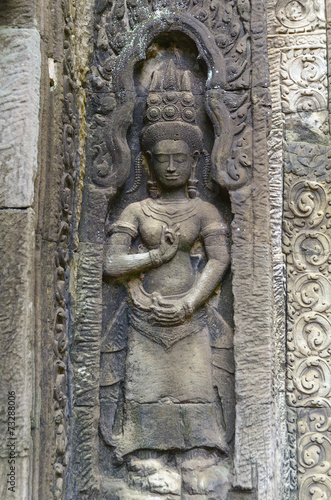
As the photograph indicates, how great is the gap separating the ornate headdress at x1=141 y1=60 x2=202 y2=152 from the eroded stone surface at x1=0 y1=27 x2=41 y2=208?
902mm

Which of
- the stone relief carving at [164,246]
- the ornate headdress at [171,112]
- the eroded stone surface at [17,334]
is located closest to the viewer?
the eroded stone surface at [17,334]

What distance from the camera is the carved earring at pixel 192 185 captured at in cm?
428

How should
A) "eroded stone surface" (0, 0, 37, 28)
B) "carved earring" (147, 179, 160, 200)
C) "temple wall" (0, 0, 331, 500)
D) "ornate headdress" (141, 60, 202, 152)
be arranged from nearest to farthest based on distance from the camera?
"temple wall" (0, 0, 331, 500)
"eroded stone surface" (0, 0, 37, 28)
"ornate headdress" (141, 60, 202, 152)
"carved earring" (147, 179, 160, 200)

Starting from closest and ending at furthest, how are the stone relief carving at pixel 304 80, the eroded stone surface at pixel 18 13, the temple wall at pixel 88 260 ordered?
the temple wall at pixel 88 260
the eroded stone surface at pixel 18 13
the stone relief carving at pixel 304 80

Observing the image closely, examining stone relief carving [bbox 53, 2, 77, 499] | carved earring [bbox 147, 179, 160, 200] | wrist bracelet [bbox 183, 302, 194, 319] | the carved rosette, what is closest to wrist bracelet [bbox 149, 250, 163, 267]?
wrist bracelet [bbox 183, 302, 194, 319]

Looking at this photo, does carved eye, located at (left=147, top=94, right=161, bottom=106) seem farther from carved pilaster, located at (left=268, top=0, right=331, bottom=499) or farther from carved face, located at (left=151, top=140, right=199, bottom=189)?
carved pilaster, located at (left=268, top=0, right=331, bottom=499)

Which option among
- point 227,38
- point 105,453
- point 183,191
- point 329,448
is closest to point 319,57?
point 227,38

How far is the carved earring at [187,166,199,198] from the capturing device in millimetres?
4281

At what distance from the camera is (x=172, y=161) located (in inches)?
165

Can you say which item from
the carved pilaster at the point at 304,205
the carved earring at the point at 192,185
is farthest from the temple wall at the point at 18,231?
the carved pilaster at the point at 304,205

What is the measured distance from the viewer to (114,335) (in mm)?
4160

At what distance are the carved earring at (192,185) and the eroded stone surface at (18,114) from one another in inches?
46.6

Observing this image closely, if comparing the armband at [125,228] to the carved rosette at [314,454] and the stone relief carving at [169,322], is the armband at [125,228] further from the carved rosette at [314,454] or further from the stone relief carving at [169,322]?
the carved rosette at [314,454]

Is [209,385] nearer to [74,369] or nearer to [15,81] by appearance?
[74,369]
